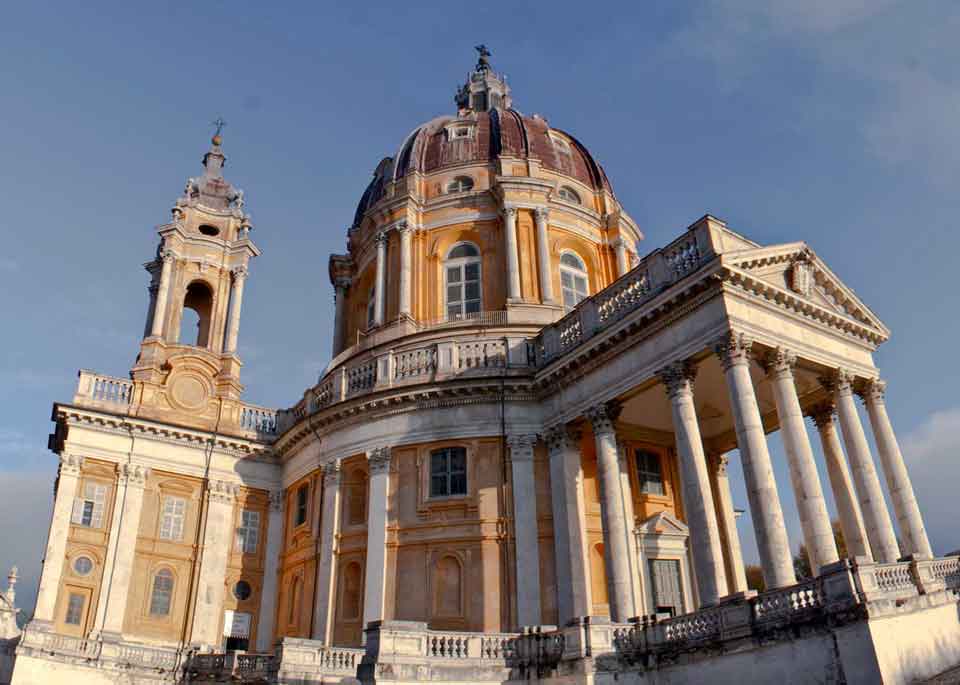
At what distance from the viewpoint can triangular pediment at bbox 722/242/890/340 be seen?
20.0 meters

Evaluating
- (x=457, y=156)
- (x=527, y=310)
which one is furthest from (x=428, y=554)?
(x=457, y=156)

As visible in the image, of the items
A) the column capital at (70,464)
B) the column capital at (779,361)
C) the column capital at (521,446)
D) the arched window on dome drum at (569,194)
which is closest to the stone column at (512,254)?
the arched window on dome drum at (569,194)

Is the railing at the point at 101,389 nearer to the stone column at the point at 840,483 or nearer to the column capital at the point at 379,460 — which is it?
the column capital at the point at 379,460

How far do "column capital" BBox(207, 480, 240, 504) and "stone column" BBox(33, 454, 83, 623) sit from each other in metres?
4.24

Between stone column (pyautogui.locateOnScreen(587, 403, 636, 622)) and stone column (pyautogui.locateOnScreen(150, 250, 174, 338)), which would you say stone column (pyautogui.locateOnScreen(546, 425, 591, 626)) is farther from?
stone column (pyautogui.locateOnScreen(150, 250, 174, 338))

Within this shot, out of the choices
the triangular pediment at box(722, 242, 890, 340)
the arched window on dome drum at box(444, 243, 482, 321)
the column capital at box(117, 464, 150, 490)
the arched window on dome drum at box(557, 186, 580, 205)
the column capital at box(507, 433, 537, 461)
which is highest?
the arched window on dome drum at box(557, 186, 580, 205)

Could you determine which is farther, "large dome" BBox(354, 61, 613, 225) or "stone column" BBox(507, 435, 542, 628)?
"large dome" BBox(354, 61, 613, 225)

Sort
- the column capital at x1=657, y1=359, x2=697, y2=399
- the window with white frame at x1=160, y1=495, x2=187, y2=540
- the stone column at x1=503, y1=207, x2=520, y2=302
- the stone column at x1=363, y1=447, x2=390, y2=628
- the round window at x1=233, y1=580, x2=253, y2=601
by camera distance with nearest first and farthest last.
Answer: the column capital at x1=657, y1=359, x2=697, y2=399 < the stone column at x1=363, y1=447, x2=390, y2=628 < the window with white frame at x1=160, y1=495, x2=187, y2=540 < the round window at x1=233, y1=580, x2=253, y2=601 < the stone column at x1=503, y1=207, x2=520, y2=302

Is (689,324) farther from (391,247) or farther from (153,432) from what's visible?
(153,432)

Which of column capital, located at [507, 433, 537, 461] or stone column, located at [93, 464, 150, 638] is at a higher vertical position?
column capital, located at [507, 433, 537, 461]

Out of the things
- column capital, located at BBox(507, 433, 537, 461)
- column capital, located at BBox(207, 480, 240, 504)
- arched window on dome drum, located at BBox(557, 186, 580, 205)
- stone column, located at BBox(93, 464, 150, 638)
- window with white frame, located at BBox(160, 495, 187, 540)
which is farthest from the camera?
arched window on dome drum, located at BBox(557, 186, 580, 205)

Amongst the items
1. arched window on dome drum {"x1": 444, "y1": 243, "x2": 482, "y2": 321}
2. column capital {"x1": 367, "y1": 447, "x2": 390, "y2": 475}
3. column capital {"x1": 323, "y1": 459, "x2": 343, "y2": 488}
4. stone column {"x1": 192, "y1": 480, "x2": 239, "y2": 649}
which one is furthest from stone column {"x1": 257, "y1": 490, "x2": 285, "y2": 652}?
arched window on dome drum {"x1": 444, "y1": 243, "x2": 482, "y2": 321}

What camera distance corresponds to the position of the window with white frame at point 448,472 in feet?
80.5

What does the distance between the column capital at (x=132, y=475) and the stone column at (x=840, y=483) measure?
842 inches
